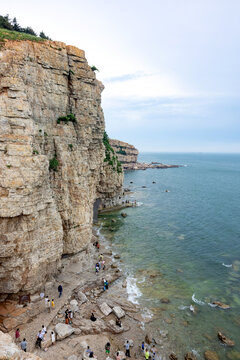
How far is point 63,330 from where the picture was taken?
21.0 meters

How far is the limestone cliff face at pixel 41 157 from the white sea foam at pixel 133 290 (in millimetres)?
8236

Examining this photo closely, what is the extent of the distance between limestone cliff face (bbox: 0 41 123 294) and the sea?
36.7 feet

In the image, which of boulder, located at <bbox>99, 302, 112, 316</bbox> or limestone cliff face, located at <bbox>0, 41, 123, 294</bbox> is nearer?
limestone cliff face, located at <bbox>0, 41, 123, 294</bbox>

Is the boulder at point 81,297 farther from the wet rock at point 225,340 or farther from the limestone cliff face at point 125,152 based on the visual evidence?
the limestone cliff face at point 125,152

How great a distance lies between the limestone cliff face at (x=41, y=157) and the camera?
20.3 metres

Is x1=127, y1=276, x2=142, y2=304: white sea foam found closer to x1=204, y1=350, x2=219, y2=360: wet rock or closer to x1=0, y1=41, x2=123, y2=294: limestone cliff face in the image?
x1=0, y1=41, x2=123, y2=294: limestone cliff face

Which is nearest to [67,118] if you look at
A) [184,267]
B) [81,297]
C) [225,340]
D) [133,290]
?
[81,297]

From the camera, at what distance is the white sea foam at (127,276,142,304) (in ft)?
88.9

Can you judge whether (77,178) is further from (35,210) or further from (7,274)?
(7,274)

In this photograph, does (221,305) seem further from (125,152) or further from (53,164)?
(125,152)

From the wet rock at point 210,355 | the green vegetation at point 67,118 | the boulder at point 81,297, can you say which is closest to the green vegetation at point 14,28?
the green vegetation at point 67,118

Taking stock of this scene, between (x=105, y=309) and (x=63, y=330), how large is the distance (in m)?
5.22

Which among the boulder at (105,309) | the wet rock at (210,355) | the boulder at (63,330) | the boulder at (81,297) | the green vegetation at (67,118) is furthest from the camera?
the green vegetation at (67,118)

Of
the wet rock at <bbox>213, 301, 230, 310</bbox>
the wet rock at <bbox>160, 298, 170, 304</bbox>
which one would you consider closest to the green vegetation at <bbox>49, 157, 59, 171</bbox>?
the wet rock at <bbox>160, 298, 170, 304</bbox>
